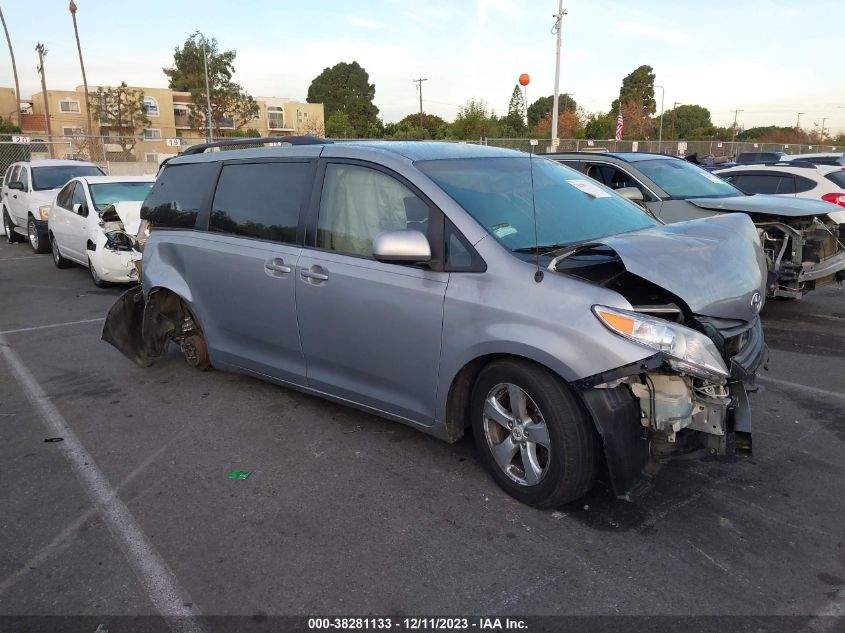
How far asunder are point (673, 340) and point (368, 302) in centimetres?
173

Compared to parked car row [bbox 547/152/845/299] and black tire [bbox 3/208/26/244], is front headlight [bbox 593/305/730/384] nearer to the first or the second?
parked car row [bbox 547/152/845/299]

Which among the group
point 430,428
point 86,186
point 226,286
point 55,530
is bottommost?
point 55,530

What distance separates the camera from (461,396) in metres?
3.64

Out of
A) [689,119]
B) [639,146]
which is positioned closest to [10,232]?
[639,146]

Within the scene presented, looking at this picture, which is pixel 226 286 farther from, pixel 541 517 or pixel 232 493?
pixel 541 517

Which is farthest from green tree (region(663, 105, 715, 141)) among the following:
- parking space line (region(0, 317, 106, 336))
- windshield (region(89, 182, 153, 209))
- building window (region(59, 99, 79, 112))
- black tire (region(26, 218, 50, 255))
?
parking space line (region(0, 317, 106, 336))

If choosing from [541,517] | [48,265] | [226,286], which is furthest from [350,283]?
[48,265]

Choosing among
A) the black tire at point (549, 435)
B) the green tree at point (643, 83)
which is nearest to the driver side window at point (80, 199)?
the black tire at point (549, 435)

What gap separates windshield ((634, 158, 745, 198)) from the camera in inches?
320

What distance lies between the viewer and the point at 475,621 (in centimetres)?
260

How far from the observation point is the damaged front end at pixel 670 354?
→ 299 centimetres

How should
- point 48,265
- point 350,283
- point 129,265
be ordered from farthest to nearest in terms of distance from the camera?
point 48,265, point 129,265, point 350,283

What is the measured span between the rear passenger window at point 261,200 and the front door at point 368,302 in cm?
27

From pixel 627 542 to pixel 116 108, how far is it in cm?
6520
